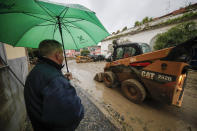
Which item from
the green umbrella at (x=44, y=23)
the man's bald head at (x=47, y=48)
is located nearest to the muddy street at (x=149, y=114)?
the man's bald head at (x=47, y=48)

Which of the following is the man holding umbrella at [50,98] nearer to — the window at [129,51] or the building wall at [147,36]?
the window at [129,51]

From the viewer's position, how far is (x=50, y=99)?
0.76 m

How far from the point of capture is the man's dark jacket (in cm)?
77

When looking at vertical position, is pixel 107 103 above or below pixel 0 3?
below

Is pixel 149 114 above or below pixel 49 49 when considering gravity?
below

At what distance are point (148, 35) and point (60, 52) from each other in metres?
12.6

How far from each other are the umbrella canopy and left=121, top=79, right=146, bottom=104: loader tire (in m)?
2.01

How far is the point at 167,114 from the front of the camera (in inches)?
95.1

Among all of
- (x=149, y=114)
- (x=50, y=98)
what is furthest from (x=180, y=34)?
(x=50, y=98)

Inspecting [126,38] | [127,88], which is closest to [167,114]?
[127,88]

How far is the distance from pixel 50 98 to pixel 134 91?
9.73ft

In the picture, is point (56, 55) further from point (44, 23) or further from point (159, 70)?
point (159, 70)

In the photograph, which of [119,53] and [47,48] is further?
[119,53]

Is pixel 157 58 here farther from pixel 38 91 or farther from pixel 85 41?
pixel 38 91
